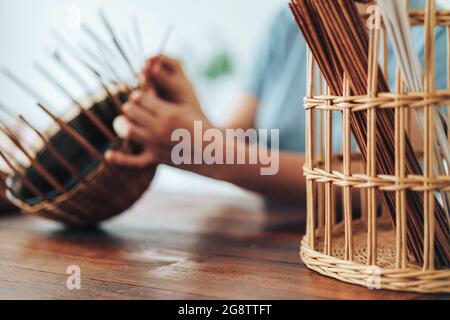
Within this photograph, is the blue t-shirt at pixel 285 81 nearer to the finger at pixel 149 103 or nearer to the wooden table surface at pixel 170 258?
the wooden table surface at pixel 170 258

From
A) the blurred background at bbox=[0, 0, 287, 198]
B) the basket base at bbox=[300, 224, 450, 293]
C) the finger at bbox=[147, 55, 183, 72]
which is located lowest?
the basket base at bbox=[300, 224, 450, 293]

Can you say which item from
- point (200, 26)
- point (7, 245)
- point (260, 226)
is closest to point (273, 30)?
point (260, 226)

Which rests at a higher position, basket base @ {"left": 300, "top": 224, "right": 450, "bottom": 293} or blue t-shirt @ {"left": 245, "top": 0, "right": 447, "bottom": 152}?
blue t-shirt @ {"left": 245, "top": 0, "right": 447, "bottom": 152}

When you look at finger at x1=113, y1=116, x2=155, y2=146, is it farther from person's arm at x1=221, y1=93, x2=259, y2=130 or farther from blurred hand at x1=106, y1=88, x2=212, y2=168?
person's arm at x1=221, y1=93, x2=259, y2=130

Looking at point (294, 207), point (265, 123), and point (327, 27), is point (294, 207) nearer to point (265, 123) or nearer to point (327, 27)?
point (265, 123)

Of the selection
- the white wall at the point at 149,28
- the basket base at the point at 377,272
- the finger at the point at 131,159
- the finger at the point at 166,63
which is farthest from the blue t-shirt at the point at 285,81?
the white wall at the point at 149,28

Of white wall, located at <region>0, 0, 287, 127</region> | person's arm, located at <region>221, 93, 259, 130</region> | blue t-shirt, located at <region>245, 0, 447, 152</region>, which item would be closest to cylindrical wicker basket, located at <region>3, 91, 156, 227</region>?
blue t-shirt, located at <region>245, 0, 447, 152</region>

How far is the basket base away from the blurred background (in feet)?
8.44

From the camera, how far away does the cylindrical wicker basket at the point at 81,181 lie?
84cm

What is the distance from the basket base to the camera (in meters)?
0.53

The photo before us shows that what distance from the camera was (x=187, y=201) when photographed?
125 centimetres

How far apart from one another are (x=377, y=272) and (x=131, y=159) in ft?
1.35

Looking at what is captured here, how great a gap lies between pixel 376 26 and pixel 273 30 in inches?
42.2

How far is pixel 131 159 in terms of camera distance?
836 mm
